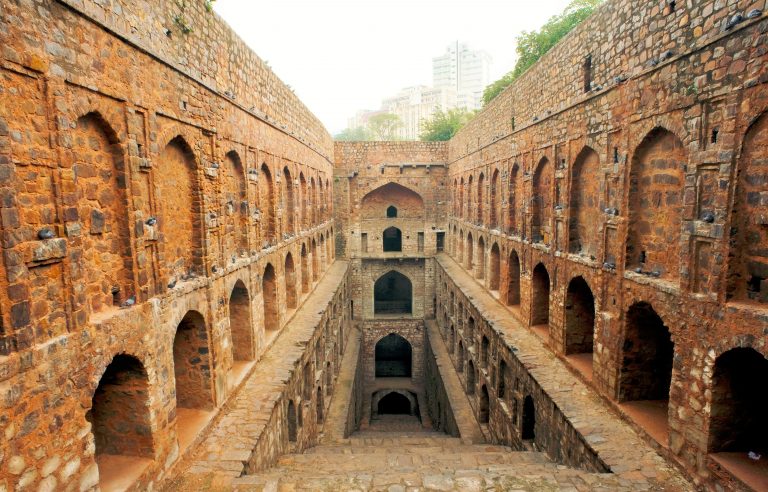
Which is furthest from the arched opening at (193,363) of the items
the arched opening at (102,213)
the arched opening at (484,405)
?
the arched opening at (484,405)

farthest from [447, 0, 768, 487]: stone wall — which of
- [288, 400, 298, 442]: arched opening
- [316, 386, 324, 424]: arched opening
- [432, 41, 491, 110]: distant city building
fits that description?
[432, 41, 491, 110]: distant city building

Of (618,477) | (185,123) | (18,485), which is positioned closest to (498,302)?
(618,477)

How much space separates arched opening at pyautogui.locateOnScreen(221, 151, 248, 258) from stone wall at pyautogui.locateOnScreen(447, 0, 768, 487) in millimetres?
6120

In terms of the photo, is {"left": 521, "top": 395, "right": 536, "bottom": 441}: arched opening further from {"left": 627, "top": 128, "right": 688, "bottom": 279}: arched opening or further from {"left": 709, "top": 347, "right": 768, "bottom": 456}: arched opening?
{"left": 709, "top": 347, "right": 768, "bottom": 456}: arched opening

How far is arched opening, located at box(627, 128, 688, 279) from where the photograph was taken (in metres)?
5.78

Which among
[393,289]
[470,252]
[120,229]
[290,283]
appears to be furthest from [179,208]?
[393,289]

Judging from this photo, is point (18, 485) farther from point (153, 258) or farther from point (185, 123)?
point (185, 123)

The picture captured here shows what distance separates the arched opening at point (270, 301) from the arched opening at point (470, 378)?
22.5 ft

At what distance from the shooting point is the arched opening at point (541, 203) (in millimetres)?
9875

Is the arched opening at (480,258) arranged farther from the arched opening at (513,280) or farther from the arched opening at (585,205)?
the arched opening at (585,205)

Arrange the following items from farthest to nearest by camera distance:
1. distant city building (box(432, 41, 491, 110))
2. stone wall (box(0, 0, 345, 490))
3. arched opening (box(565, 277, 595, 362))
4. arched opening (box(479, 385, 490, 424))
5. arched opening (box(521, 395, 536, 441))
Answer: distant city building (box(432, 41, 491, 110)), arched opening (box(479, 385, 490, 424)), arched opening (box(521, 395, 536, 441)), arched opening (box(565, 277, 595, 362)), stone wall (box(0, 0, 345, 490))

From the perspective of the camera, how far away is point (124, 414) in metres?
5.20

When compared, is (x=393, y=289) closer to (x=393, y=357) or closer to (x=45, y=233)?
(x=393, y=357)

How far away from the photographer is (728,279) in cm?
480
